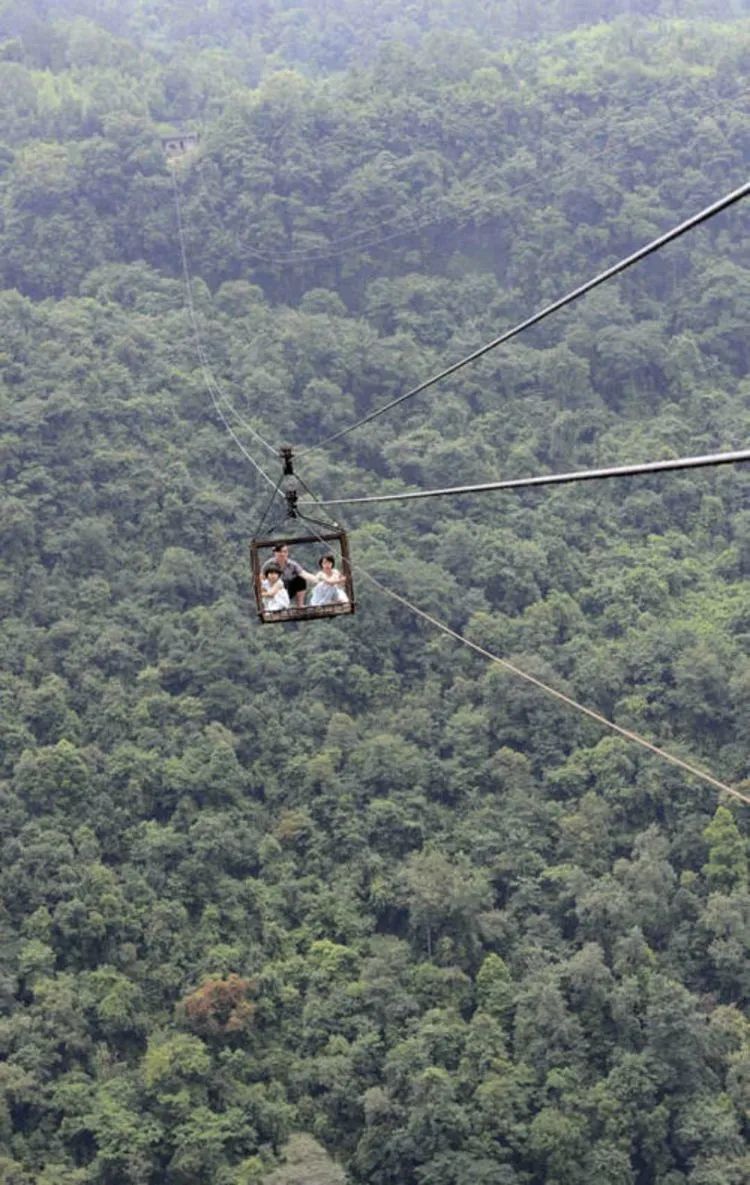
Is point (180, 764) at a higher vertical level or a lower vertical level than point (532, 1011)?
higher

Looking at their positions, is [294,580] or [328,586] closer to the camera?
[328,586]

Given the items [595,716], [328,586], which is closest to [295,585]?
[328,586]

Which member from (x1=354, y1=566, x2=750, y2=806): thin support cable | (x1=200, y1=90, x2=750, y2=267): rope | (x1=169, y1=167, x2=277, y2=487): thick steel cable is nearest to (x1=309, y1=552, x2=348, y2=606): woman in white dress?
(x1=354, y1=566, x2=750, y2=806): thin support cable

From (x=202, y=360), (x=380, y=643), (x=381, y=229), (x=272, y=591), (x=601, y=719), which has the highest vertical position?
(x=381, y=229)

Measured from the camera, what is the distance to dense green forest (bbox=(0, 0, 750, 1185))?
2741 centimetres

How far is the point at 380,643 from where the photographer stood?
115ft

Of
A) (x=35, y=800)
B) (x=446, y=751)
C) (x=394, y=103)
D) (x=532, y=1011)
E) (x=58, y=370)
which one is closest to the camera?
(x=532, y=1011)

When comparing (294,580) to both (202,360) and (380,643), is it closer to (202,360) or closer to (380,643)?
(380,643)

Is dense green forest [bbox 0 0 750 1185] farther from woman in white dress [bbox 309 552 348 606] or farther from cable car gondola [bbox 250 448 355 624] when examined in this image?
woman in white dress [bbox 309 552 348 606]

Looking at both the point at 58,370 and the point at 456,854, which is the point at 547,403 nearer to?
the point at 58,370

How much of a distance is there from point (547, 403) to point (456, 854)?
45.6ft

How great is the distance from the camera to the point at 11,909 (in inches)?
1153

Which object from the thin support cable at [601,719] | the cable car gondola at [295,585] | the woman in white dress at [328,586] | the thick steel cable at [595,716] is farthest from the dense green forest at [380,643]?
the woman in white dress at [328,586]

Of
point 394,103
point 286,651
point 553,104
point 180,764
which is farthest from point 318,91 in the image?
point 180,764
